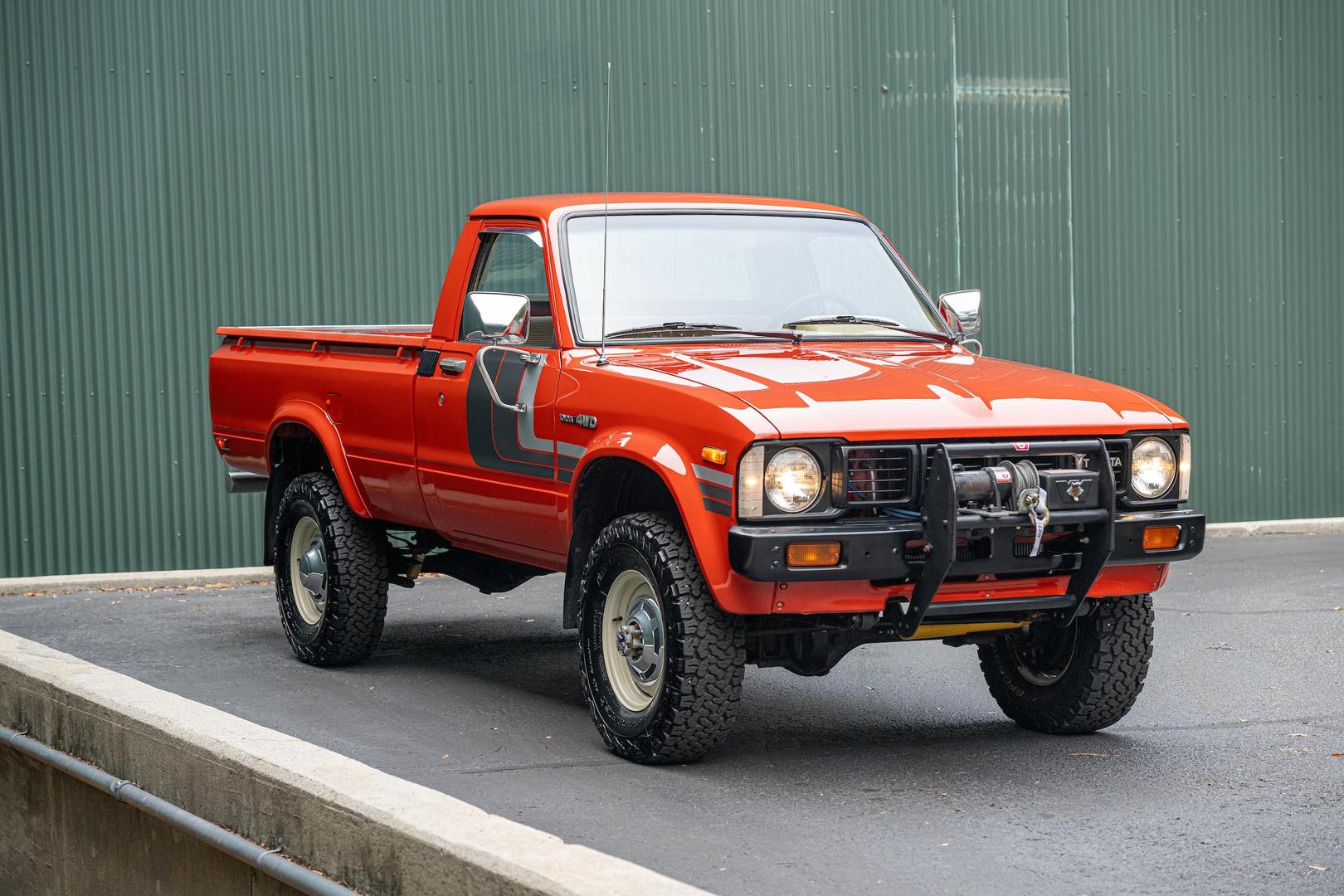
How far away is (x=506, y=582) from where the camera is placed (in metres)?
9.22

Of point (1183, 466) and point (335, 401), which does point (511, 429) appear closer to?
point (335, 401)

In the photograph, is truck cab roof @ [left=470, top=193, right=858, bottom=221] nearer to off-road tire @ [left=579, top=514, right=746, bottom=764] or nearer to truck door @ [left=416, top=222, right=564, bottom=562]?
truck door @ [left=416, top=222, right=564, bottom=562]

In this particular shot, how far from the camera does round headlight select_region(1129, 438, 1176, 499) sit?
266 inches

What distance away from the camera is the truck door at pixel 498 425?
7.54 meters

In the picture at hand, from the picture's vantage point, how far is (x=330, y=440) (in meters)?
9.08

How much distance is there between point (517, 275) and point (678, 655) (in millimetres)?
2402

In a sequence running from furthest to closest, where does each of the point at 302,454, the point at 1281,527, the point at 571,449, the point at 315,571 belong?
the point at 1281,527 < the point at 302,454 < the point at 315,571 < the point at 571,449

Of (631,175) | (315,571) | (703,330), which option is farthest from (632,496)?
(631,175)

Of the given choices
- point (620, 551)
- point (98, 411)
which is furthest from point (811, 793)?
point (98, 411)

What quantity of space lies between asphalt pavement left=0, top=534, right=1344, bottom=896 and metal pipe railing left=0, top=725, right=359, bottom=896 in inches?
31.2

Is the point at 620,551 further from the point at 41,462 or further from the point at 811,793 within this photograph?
the point at 41,462

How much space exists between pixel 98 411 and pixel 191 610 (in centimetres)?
227

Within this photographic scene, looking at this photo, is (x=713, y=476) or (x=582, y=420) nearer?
(x=713, y=476)

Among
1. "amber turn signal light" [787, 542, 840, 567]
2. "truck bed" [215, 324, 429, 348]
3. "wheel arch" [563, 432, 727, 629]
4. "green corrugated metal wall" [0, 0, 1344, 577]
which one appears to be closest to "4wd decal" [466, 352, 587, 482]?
"wheel arch" [563, 432, 727, 629]
